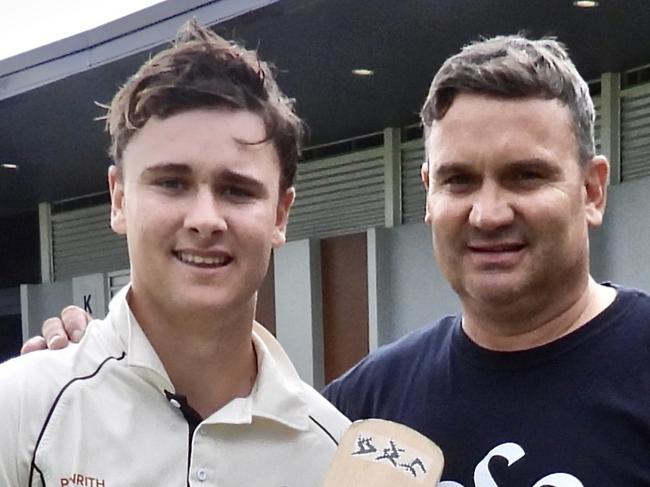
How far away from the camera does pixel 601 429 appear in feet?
8.92

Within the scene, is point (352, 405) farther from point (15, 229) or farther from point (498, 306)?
point (15, 229)

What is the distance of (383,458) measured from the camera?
262cm

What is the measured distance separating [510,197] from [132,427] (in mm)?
1052

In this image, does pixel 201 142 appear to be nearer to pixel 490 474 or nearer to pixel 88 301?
pixel 490 474

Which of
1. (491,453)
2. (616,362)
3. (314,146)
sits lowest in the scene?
(491,453)

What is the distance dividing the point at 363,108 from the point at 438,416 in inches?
376

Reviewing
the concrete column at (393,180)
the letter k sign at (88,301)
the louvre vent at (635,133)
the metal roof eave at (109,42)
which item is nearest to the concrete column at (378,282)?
the concrete column at (393,180)

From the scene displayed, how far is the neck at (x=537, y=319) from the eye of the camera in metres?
2.87

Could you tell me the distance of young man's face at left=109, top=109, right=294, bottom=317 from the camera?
260 cm

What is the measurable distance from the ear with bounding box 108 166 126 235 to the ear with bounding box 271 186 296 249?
1.20 ft

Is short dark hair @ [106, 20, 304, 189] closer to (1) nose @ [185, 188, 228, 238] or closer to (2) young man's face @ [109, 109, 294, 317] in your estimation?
(2) young man's face @ [109, 109, 294, 317]

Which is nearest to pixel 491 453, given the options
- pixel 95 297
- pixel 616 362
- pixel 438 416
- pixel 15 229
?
pixel 438 416

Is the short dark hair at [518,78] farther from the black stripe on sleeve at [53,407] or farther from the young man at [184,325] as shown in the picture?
the black stripe on sleeve at [53,407]

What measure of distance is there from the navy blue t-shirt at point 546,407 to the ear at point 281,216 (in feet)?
1.87
